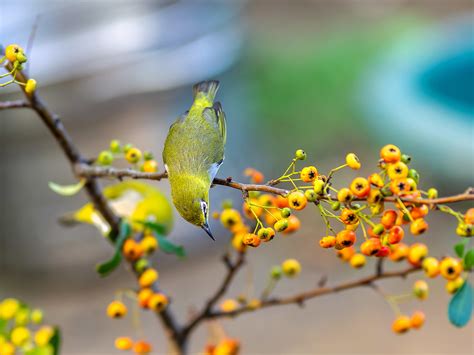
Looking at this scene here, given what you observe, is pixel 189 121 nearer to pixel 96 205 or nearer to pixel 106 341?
pixel 96 205

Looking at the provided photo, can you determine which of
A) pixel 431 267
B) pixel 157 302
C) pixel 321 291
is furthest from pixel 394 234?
pixel 157 302

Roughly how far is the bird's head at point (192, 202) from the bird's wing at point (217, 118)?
0.60 feet

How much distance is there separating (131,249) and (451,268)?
1.60 feet

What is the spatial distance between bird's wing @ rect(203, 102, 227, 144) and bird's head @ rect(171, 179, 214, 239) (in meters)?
0.18

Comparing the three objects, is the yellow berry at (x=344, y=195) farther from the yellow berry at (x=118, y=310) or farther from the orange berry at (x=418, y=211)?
the yellow berry at (x=118, y=310)

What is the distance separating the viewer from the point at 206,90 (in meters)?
1.24

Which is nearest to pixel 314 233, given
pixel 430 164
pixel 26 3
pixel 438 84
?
pixel 430 164

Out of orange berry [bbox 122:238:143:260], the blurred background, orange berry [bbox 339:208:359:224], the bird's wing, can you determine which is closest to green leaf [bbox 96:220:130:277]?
orange berry [bbox 122:238:143:260]

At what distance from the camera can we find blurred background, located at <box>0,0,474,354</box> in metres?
2.74

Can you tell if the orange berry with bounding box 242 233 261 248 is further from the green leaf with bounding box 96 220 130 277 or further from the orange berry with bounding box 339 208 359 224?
the green leaf with bounding box 96 220 130 277

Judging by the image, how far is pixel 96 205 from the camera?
3.41 feet

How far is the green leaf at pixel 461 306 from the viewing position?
0.87m

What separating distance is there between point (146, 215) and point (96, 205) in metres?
0.13

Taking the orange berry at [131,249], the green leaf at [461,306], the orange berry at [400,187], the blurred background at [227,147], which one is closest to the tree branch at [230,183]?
the orange berry at [400,187]
